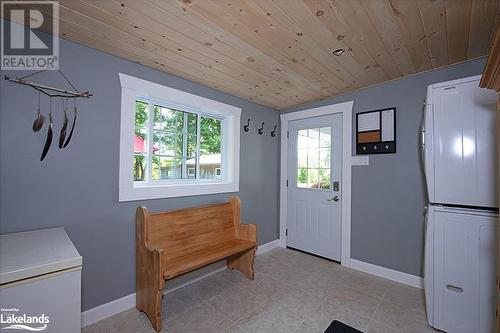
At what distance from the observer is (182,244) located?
2.22 meters

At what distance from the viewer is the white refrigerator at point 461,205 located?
1556 mm

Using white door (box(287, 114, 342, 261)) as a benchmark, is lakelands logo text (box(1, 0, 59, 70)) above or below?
above

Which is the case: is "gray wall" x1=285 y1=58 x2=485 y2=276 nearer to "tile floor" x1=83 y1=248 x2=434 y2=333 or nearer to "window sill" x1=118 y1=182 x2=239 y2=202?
"tile floor" x1=83 y1=248 x2=434 y2=333

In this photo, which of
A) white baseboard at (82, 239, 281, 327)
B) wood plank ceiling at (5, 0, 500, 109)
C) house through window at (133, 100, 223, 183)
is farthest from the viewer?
house through window at (133, 100, 223, 183)

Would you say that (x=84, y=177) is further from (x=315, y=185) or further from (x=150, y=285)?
(x=315, y=185)

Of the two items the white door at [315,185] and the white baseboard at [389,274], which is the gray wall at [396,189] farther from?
the white door at [315,185]

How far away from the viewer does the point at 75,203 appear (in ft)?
5.79

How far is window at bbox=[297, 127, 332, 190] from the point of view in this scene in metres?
3.16

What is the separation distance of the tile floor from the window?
1170 mm

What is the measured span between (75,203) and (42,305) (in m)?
0.89

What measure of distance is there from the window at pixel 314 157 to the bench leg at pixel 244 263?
1341 millimetres

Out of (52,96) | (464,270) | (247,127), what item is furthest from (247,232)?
(52,96)

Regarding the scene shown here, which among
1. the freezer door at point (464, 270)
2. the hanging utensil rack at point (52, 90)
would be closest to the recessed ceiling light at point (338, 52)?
the freezer door at point (464, 270)

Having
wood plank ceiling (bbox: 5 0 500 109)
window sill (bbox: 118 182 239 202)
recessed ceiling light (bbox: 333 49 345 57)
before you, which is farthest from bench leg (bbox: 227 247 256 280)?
recessed ceiling light (bbox: 333 49 345 57)
